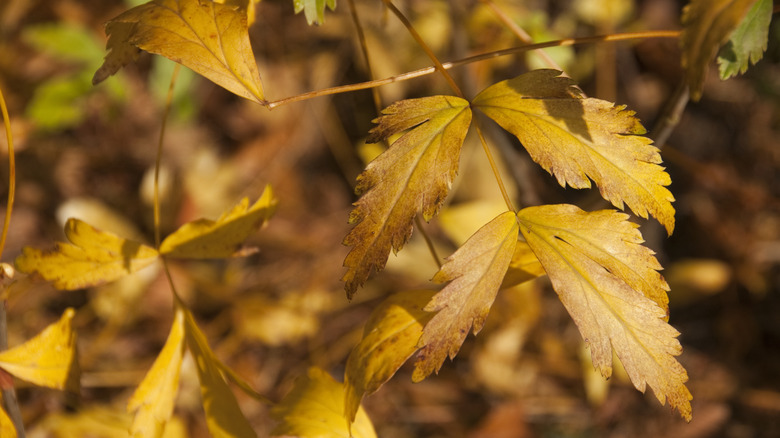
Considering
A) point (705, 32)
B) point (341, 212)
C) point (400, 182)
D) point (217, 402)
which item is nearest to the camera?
point (705, 32)

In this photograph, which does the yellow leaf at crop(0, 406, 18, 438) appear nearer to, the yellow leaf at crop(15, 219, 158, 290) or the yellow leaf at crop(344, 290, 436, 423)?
the yellow leaf at crop(15, 219, 158, 290)

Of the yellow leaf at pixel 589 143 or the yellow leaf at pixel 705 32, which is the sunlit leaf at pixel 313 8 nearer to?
the yellow leaf at pixel 589 143

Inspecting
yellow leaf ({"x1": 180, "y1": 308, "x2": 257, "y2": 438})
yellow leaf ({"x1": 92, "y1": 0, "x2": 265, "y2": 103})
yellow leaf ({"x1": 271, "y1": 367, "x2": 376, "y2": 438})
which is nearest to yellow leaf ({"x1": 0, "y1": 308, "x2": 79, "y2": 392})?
yellow leaf ({"x1": 180, "y1": 308, "x2": 257, "y2": 438})

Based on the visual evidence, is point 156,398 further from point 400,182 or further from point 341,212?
point 341,212

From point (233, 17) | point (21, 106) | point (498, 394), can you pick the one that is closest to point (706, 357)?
point (498, 394)

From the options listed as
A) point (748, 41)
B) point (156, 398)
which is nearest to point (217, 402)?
point (156, 398)

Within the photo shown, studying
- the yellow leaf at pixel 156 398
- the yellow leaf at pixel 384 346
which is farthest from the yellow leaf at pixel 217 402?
the yellow leaf at pixel 384 346
